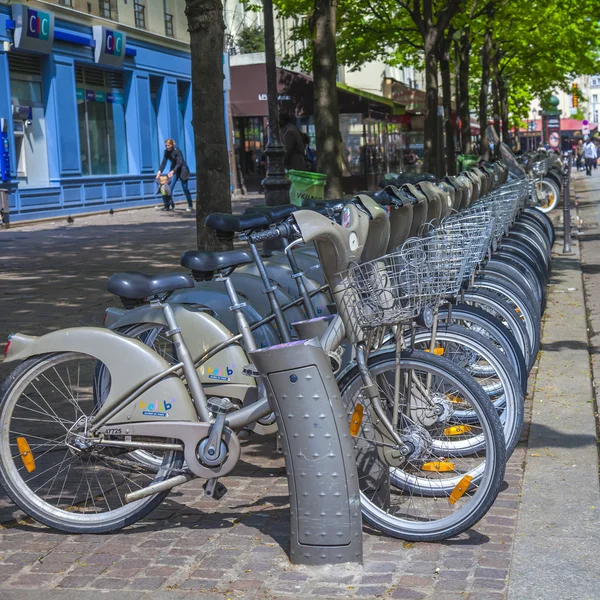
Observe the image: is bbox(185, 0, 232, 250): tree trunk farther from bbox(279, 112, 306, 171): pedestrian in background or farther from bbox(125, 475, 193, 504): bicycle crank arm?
bbox(279, 112, 306, 171): pedestrian in background

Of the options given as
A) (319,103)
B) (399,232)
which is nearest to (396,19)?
(319,103)

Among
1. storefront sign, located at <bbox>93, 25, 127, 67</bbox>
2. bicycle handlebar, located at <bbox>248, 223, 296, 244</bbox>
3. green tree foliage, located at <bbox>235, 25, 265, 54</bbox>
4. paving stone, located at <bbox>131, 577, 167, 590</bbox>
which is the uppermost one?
green tree foliage, located at <bbox>235, 25, 265, 54</bbox>

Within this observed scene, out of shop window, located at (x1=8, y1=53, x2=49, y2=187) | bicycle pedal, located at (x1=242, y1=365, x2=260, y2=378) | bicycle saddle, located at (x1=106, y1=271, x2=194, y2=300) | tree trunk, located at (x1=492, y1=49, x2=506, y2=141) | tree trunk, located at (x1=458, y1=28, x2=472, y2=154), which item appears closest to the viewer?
bicycle saddle, located at (x1=106, y1=271, x2=194, y2=300)

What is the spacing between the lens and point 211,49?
8445 mm

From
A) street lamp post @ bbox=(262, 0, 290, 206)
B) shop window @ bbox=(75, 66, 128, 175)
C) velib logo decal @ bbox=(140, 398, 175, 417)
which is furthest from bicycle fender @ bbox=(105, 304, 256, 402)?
shop window @ bbox=(75, 66, 128, 175)

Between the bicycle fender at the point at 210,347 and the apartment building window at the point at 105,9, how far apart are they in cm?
2441

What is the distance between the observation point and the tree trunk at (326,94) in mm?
16062

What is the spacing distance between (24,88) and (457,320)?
21.2 meters

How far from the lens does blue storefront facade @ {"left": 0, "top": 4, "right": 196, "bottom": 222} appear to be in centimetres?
2402

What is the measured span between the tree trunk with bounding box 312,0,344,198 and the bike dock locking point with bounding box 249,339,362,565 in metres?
12.5

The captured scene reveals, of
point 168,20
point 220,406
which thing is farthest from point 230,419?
point 168,20

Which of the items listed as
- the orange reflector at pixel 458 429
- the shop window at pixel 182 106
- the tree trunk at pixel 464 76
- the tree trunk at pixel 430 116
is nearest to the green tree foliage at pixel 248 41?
the shop window at pixel 182 106

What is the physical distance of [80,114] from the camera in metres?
26.9

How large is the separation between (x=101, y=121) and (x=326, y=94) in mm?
13317
